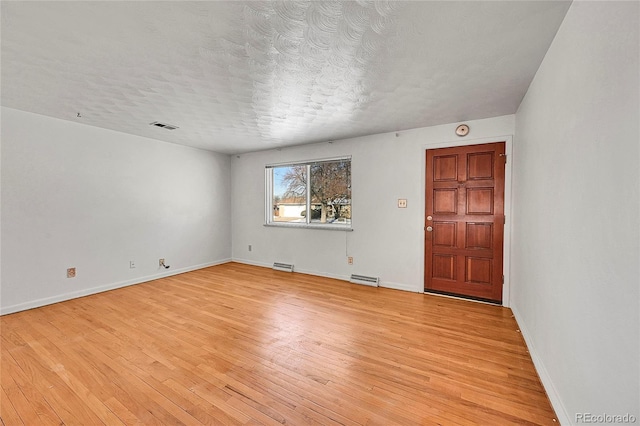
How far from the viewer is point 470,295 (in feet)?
11.6

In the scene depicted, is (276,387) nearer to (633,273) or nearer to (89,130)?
(633,273)

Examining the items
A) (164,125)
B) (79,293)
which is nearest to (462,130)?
(164,125)

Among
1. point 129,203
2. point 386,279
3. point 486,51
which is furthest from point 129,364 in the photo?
point 486,51

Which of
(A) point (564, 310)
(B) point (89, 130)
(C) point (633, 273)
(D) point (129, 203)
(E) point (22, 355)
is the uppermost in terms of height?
(B) point (89, 130)

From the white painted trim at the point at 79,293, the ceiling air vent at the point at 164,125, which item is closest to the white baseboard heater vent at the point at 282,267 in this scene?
the white painted trim at the point at 79,293

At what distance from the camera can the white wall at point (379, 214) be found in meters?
3.80

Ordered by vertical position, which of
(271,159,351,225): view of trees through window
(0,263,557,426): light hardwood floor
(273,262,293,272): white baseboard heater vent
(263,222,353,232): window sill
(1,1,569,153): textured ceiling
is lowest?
(0,263,557,426): light hardwood floor

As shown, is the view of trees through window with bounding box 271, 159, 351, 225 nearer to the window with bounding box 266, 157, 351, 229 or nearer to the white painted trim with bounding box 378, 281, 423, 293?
the window with bounding box 266, 157, 351, 229

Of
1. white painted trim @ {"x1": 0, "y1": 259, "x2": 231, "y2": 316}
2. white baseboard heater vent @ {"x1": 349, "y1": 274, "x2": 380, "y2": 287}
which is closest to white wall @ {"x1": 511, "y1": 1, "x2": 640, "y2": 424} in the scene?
white baseboard heater vent @ {"x1": 349, "y1": 274, "x2": 380, "y2": 287}

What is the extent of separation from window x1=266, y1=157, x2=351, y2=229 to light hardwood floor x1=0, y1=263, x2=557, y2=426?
5.70 ft

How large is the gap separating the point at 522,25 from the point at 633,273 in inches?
61.9

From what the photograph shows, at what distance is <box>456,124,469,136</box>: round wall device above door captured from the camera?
3.48 m

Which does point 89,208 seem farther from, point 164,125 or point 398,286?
point 398,286

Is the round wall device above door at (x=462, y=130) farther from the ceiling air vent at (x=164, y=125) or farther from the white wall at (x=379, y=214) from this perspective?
the ceiling air vent at (x=164, y=125)
